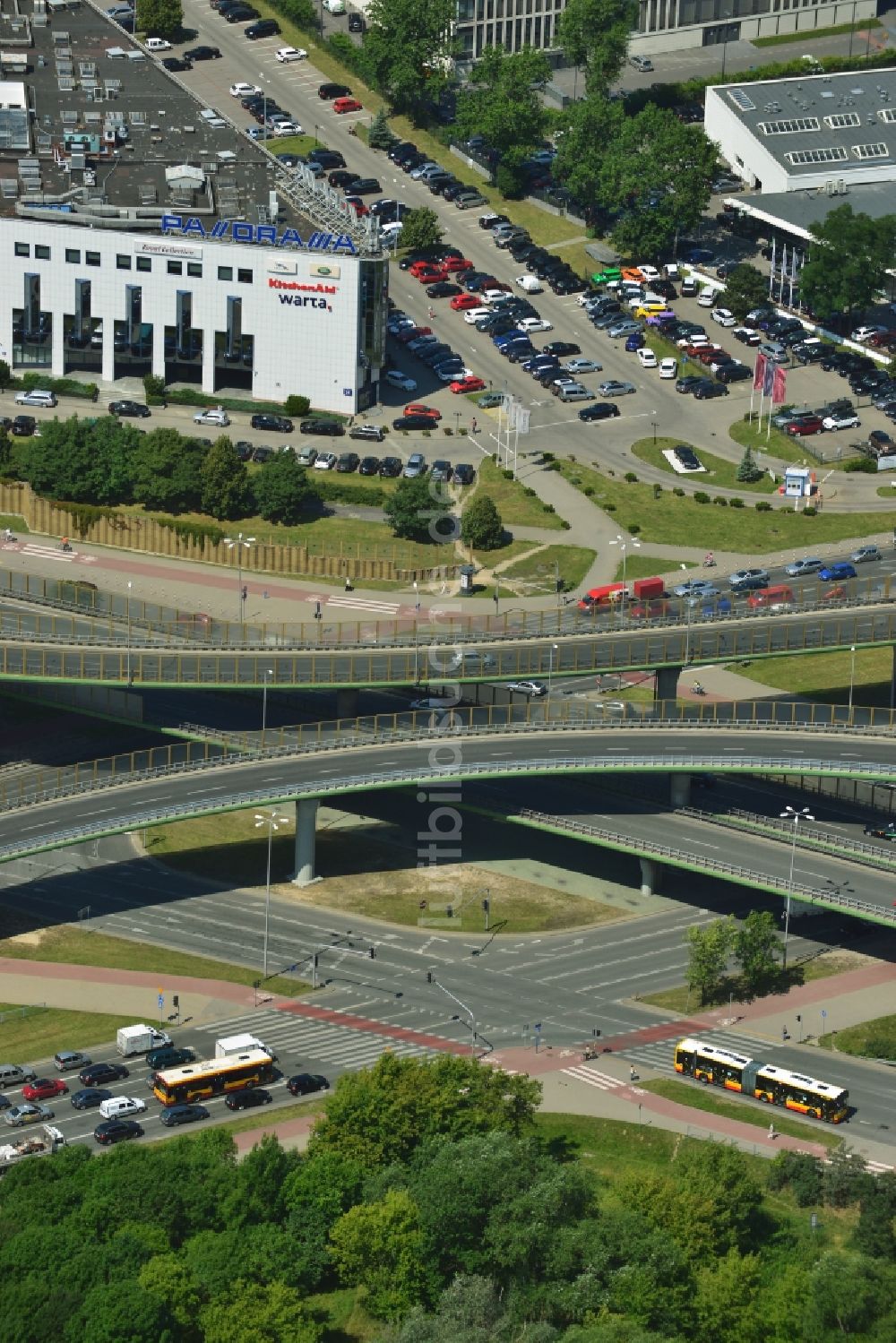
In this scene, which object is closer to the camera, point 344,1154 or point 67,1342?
point 67,1342

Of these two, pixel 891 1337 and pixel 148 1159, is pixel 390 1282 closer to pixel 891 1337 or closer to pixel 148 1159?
pixel 148 1159

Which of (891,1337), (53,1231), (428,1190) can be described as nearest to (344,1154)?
(428,1190)

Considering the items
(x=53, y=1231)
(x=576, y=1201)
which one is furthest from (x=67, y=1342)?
(x=576, y=1201)

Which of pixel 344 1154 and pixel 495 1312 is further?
pixel 344 1154

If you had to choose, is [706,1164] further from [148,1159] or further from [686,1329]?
[148,1159]
